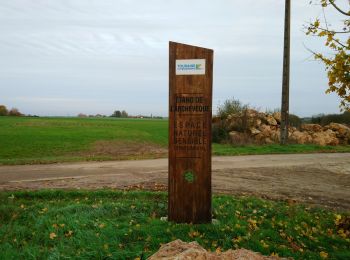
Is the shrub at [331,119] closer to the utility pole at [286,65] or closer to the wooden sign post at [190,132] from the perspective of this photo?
the utility pole at [286,65]

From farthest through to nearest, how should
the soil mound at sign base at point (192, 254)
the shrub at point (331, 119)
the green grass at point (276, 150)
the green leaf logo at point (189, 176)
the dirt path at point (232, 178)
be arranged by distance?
the shrub at point (331, 119)
the green grass at point (276, 150)
the dirt path at point (232, 178)
the green leaf logo at point (189, 176)
the soil mound at sign base at point (192, 254)

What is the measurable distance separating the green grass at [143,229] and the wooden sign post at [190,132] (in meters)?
0.40

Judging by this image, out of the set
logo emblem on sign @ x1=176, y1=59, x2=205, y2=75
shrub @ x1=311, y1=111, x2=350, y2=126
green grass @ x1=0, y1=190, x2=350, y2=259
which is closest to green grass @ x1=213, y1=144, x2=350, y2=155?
shrub @ x1=311, y1=111, x2=350, y2=126

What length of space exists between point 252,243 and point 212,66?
290 centimetres

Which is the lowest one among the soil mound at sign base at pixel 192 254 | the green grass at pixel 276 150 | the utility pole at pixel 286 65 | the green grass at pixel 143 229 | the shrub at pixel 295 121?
the green grass at pixel 143 229

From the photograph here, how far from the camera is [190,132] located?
20.6 ft

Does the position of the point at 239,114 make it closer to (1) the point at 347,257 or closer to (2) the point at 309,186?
(2) the point at 309,186

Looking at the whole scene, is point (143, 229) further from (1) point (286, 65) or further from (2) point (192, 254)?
(1) point (286, 65)

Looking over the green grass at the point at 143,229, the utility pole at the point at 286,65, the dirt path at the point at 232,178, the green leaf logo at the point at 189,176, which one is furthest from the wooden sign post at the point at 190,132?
the utility pole at the point at 286,65

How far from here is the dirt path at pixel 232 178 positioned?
9.21 metres

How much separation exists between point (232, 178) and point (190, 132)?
16.7 feet

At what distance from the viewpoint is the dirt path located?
921cm

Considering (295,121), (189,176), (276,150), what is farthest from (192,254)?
(295,121)

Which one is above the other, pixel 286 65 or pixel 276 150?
pixel 286 65
